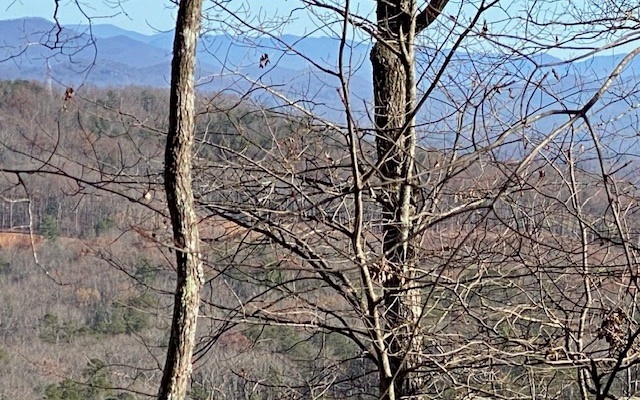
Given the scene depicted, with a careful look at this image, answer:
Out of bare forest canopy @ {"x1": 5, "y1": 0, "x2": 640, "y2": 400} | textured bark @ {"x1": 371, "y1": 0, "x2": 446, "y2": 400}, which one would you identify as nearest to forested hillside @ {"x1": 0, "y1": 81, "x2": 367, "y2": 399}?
bare forest canopy @ {"x1": 5, "y1": 0, "x2": 640, "y2": 400}

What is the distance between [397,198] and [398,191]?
0.06 meters

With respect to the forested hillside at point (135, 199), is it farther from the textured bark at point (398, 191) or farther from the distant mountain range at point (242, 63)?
the textured bark at point (398, 191)

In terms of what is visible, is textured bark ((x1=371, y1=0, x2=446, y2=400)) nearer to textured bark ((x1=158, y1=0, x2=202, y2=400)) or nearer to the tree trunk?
the tree trunk

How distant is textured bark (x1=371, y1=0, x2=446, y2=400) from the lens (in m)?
3.59

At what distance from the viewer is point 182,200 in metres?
3.31

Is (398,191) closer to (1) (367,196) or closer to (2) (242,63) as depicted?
(1) (367,196)

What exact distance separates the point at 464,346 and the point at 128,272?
5.79ft

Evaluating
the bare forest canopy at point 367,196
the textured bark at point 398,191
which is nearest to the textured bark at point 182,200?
the bare forest canopy at point 367,196

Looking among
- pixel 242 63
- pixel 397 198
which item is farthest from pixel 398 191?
pixel 242 63

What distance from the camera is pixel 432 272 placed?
11.2 ft

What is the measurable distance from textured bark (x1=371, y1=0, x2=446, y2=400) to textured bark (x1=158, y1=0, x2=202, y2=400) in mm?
815

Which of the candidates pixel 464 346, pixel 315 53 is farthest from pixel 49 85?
pixel 464 346

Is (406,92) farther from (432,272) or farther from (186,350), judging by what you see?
(186,350)

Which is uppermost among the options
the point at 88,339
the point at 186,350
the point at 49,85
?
the point at 49,85
